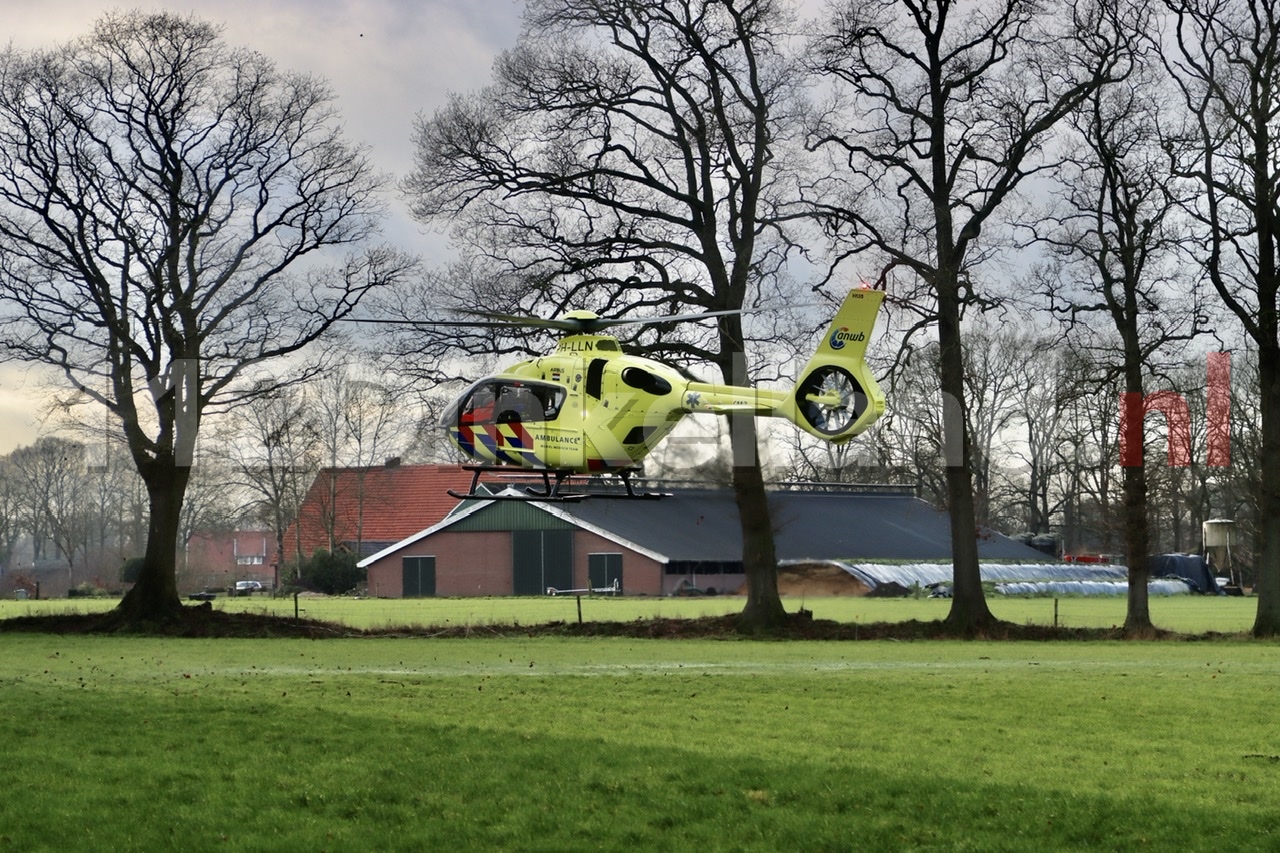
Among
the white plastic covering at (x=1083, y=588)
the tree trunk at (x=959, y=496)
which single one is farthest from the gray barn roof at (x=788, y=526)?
the tree trunk at (x=959, y=496)

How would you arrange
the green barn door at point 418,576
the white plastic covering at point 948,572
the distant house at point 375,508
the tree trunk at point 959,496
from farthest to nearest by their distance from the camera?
the distant house at point 375,508 → the green barn door at point 418,576 → the white plastic covering at point 948,572 → the tree trunk at point 959,496

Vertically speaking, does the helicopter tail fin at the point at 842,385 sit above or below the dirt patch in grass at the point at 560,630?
above

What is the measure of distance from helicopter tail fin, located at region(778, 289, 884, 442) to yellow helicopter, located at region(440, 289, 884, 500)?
18 millimetres

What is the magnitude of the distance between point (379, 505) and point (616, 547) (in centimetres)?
2889

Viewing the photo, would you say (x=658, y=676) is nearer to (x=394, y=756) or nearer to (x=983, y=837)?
(x=394, y=756)

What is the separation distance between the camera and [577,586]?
3103 inches

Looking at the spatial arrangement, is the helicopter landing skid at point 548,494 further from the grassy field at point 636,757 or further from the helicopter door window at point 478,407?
the grassy field at point 636,757

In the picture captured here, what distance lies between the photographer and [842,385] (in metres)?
26.2

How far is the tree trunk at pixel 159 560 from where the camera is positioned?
42.2m

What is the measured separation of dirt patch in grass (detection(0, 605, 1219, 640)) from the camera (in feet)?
136

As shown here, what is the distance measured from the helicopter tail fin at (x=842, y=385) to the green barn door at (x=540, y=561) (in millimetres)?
53519

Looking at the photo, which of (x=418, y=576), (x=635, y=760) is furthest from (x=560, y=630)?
(x=418, y=576)

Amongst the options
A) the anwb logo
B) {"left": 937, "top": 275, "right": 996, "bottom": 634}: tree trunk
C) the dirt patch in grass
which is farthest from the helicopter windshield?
{"left": 937, "top": 275, "right": 996, "bottom": 634}: tree trunk

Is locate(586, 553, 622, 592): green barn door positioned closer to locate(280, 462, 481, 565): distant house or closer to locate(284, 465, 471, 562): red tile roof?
locate(280, 462, 481, 565): distant house
